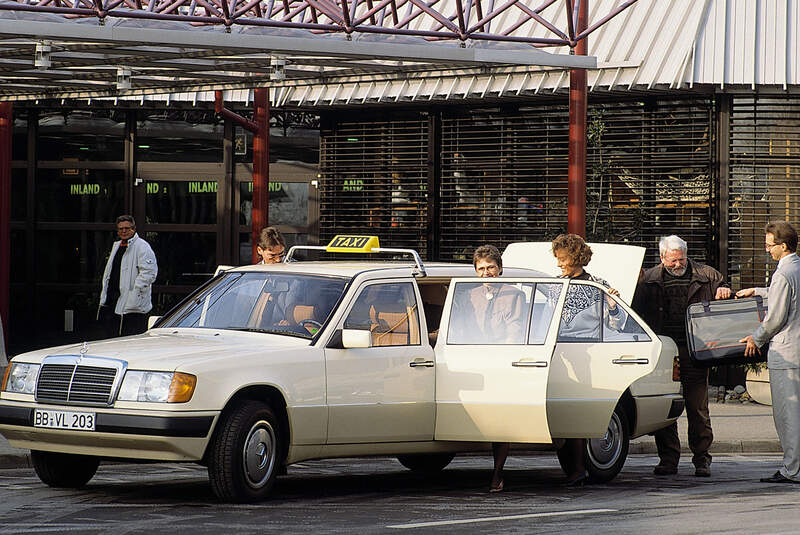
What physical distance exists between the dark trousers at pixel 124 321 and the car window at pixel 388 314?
5189 mm

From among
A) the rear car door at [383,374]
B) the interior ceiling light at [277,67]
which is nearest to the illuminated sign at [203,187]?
the interior ceiling light at [277,67]

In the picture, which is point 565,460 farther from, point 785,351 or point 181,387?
point 181,387

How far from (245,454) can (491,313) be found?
7.44ft

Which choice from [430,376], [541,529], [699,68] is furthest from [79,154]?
[541,529]

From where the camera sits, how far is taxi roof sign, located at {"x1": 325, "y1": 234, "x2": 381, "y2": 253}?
1082 cm

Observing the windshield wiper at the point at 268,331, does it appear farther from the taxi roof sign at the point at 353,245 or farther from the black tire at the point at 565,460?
the black tire at the point at 565,460

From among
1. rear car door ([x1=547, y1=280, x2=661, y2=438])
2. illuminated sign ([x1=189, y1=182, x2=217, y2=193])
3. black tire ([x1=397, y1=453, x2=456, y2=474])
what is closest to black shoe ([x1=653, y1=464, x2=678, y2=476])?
rear car door ([x1=547, y1=280, x2=661, y2=438])

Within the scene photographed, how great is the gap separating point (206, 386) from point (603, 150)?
1030cm

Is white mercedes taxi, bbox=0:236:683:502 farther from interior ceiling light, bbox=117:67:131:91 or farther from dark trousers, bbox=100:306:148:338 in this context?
interior ceiling light, bbox=117:67:131:91

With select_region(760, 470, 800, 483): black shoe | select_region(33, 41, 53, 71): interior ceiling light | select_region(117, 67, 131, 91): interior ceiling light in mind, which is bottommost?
select_region(760, 470, 800, 483): black shoe

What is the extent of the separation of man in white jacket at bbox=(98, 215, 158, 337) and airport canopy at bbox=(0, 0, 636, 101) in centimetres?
167

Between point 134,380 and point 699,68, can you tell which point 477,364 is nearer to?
point 134,380

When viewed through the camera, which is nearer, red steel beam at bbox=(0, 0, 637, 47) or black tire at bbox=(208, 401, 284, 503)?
black tire at bbox=(208, 401, 284, 503)

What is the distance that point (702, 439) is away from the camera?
11266 millimetres
